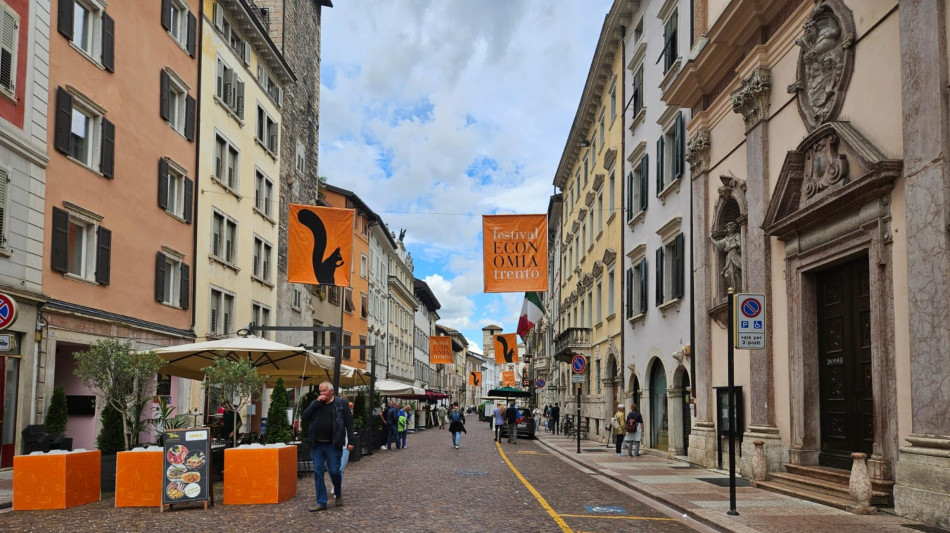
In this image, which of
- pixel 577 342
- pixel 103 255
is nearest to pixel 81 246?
pixel 103 255

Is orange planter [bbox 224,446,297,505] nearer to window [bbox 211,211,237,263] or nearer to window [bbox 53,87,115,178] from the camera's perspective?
window [bbox 53,87,115,178]

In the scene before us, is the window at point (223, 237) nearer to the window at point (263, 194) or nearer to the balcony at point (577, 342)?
the window at point (263, 194)

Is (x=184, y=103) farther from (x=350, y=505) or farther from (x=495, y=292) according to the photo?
(x=350, y=505)

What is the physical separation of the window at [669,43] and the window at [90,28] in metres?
15.1

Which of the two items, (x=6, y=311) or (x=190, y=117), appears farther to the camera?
(x=190, y=117)

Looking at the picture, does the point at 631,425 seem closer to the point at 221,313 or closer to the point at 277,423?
the point at 277,423

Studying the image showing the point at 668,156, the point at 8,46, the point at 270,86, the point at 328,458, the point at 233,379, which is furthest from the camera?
the point at 270,86

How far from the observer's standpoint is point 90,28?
72.5 feet

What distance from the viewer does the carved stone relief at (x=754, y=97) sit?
55.3 feet

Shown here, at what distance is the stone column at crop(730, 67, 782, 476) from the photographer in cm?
1653

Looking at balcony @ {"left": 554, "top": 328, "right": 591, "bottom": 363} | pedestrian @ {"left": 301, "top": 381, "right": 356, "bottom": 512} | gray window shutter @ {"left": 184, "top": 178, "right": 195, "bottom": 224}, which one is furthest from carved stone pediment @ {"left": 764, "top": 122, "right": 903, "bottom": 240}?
balcony @ {"left": 554, "top": 328, "right": 591, "bottom": 363}

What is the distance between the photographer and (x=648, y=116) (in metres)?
28.0

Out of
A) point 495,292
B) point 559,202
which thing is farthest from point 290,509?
point 559,202

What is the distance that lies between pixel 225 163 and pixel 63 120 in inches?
481
